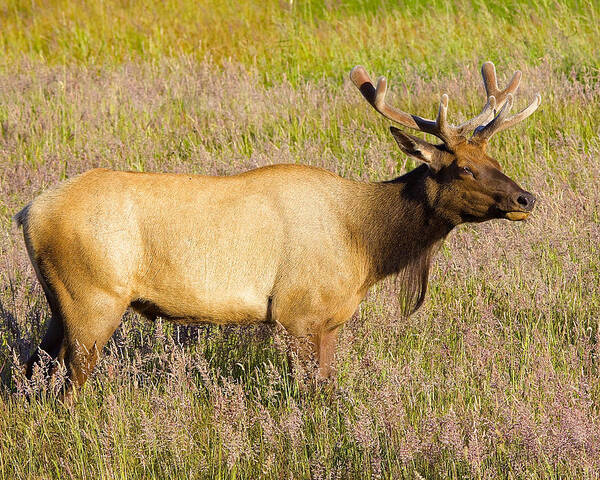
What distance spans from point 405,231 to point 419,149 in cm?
51

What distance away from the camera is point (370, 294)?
18.9 ft

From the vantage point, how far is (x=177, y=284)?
4.60m

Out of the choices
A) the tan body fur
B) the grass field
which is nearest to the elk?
the tan body fur

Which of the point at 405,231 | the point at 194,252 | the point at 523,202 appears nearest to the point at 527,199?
the point at 523,202

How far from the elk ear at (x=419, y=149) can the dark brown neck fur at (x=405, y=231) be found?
0.11 metres

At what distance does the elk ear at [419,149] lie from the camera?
4.82m

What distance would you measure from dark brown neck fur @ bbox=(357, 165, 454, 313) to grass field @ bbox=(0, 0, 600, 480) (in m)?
0.31

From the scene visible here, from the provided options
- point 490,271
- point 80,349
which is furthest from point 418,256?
point 80,349

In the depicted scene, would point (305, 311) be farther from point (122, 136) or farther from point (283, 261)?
point (122, 136)

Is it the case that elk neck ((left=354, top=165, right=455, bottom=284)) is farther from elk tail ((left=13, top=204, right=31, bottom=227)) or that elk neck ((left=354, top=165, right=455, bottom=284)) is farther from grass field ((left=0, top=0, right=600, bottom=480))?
elk tail ((left=13, top=204, right=31, bottom=227))

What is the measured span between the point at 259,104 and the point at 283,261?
4.22 meters

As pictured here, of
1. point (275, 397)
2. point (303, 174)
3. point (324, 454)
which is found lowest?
point (275, 397)

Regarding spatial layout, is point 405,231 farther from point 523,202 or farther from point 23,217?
point 23,217

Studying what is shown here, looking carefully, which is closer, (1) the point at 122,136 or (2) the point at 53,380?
(2) the point at 53,380
